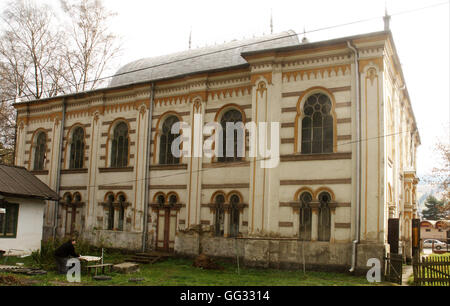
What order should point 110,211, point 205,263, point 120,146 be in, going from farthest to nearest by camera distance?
point 120,146
point 110,211
point 205,263

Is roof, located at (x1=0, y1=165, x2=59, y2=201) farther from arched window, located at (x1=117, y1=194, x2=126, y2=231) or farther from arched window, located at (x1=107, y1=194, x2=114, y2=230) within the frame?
arched window, located at (x1=117, y1=194, x2=126, y2=231)

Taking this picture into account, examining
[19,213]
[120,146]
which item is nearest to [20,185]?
[19,213]

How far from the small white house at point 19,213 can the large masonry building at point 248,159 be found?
3.04 meters

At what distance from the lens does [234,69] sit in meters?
22.7

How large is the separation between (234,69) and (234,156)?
4398 mm

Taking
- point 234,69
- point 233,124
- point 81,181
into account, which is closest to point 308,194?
point 233,124

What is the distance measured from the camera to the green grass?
51.9ft

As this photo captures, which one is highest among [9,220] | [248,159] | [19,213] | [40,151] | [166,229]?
[40,151]

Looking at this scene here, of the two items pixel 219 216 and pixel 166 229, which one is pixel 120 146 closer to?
pixel 166 229

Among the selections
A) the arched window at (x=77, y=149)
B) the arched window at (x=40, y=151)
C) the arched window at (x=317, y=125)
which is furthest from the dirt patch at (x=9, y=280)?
the arched window at (x=40, y=151)

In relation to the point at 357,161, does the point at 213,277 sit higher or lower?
lower

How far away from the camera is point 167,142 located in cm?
2508

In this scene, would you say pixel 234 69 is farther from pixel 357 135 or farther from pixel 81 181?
pixel 81 181

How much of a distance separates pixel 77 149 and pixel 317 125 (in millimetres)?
16070
